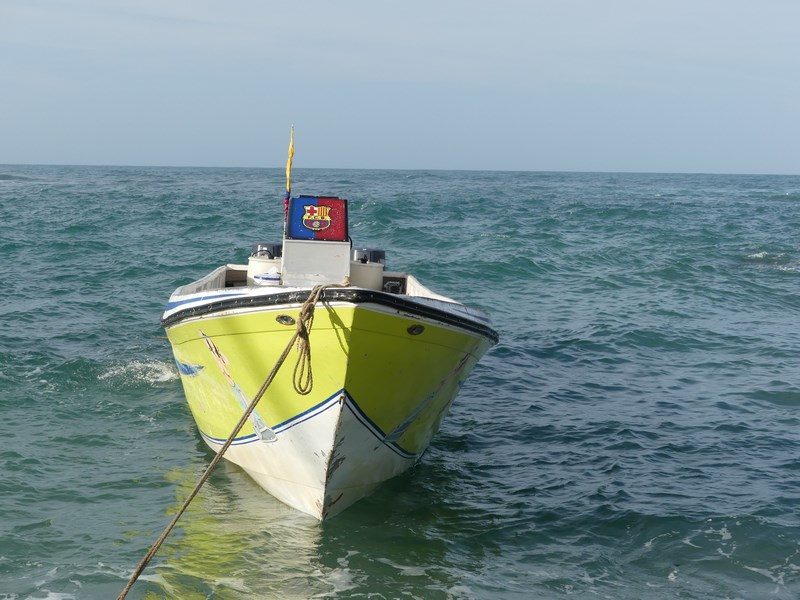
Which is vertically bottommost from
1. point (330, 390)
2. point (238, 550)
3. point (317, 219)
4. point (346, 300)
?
point (238, 550)

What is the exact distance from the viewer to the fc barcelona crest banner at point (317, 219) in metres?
10.8

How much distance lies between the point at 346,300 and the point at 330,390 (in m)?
1.02

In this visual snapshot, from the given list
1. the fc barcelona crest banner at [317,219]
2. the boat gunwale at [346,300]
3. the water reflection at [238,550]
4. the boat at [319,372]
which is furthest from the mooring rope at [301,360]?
the fc barcelona crest banner at [317,219]

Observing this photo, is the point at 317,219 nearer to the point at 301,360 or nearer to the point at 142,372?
the point at 301,360

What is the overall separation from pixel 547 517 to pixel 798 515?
270cm

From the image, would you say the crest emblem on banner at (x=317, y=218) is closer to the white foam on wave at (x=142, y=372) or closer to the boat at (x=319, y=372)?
the boat at (x=319, y=372)

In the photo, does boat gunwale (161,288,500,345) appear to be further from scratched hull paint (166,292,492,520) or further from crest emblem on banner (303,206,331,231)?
crest emblem on banner (303,206,331,231)

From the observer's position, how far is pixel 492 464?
11016 mm

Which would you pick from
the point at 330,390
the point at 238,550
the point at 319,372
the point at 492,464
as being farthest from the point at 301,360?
the point at 492,464

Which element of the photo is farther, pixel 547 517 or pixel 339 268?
pixel 339 268

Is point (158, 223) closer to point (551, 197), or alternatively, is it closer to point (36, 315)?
point (36, 315)

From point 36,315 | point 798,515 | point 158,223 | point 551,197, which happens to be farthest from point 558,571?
point 551,197

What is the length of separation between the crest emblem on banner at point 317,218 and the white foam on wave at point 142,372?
4732 mm

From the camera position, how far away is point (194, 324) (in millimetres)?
9273
